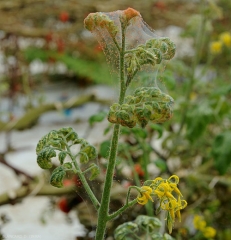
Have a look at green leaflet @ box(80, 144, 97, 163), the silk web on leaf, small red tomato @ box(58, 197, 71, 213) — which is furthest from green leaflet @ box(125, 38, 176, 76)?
small red tomato @ box(58, 197, 71, 213)

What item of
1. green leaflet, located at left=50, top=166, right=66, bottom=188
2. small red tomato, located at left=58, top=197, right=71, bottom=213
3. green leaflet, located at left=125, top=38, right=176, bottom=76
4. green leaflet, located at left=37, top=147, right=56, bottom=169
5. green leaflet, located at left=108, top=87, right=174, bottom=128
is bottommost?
small red tomato, located at left=58, top=197, right=71, bottom=213

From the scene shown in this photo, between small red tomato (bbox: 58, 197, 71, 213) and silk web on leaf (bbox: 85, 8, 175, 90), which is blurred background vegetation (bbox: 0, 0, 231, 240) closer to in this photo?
silk web on leaf (bbox: 85, 8, 175, 90)

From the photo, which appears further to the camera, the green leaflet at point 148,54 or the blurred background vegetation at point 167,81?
the blurred background vegetation at point 167,81

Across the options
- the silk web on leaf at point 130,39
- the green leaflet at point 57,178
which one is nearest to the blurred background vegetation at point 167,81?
the silk web on leaf at point 130,39

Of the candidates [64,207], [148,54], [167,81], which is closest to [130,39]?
[148,54]

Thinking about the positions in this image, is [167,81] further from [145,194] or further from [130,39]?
[145,194]

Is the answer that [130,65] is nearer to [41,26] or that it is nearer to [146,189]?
[146,189]

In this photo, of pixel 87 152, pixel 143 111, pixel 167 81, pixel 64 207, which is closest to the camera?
pixel 143 111

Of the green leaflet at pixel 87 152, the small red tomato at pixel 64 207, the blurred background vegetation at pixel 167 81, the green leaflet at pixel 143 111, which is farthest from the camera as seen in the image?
the small red tomato at pixel 64 207

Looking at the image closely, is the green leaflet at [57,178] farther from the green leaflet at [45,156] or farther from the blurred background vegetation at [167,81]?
the blurred background vegetation at [167,81]
